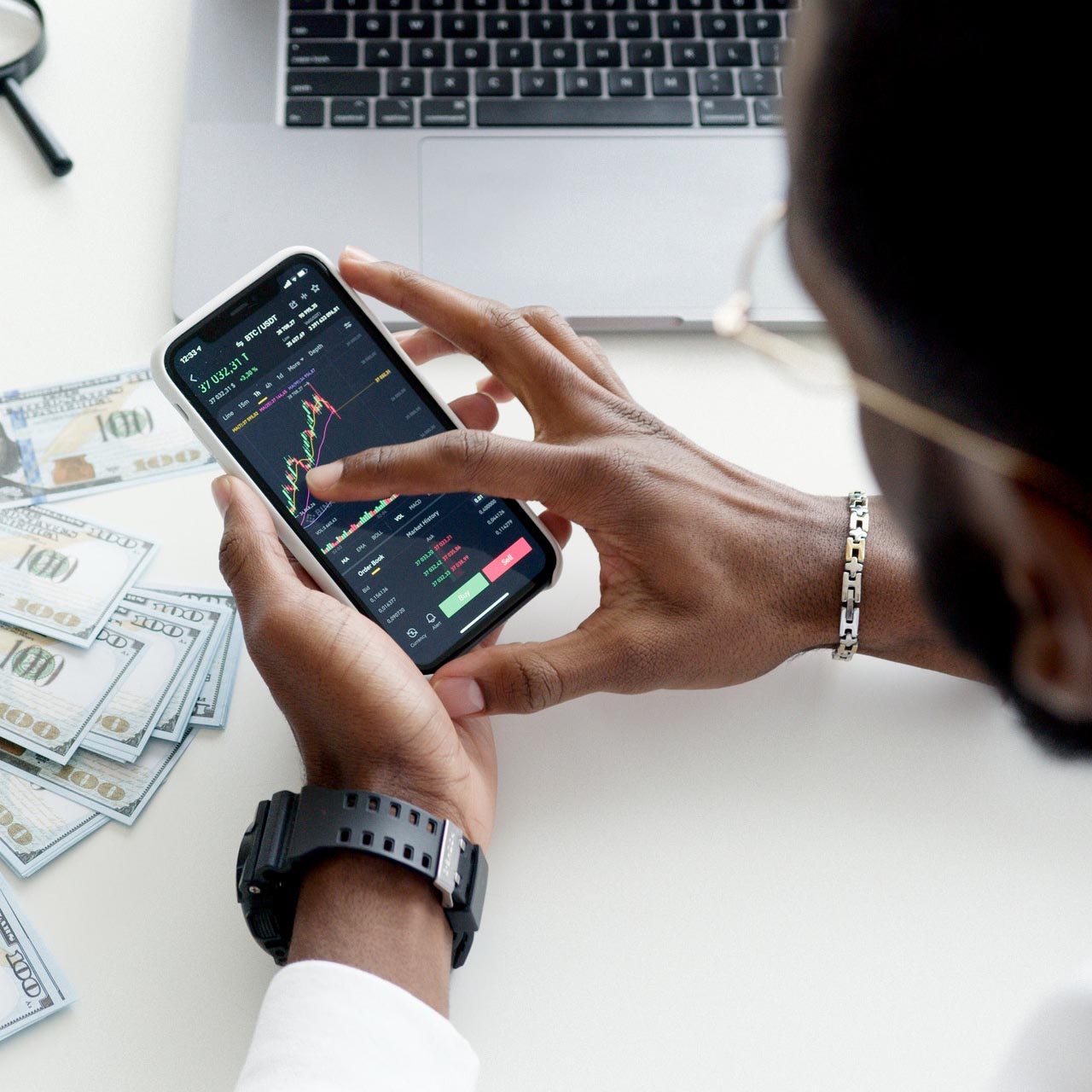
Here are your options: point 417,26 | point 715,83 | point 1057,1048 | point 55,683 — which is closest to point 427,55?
point 417,26

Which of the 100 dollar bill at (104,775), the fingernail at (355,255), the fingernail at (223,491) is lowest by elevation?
the 100 dollar bill at (104,775)

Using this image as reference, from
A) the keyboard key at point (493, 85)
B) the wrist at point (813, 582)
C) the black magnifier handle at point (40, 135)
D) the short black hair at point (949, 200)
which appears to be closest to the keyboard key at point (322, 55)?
the keyboard key at point (493, 85)

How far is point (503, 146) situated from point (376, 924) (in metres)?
0.65

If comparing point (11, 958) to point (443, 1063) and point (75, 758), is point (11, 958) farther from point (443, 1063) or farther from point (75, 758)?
point (443, 1063)

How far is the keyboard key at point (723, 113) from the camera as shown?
95 centimetres

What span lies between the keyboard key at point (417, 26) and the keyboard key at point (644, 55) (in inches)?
7.0

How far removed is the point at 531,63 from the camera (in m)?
0.96

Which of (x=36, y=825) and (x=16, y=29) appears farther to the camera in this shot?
(x=16, y=29)

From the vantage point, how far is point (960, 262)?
33 centimetres

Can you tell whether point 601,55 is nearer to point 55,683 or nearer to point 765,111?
point 765,111

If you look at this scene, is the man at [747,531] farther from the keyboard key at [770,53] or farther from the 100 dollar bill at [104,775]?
the keyboard key at [770,53]

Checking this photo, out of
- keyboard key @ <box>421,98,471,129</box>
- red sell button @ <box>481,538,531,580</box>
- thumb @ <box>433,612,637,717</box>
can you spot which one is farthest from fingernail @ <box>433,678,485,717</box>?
keyboard key @ <box>421,98,471,129</box>

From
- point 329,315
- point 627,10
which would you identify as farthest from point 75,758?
point 627,10

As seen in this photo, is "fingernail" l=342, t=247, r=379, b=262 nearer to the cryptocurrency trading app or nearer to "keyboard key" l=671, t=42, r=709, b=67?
the cryptocurrency trading app
